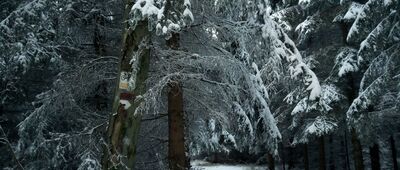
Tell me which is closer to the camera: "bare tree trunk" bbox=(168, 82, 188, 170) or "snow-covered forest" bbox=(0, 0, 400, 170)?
"snow-covered forest" bbox=(0, 0, 400, 170)

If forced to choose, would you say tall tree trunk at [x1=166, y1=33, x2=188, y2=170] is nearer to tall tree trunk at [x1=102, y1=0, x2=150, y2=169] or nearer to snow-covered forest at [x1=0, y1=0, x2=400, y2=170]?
snow-covered forest at [x1=0, y1=0, x2=400, y2=170]

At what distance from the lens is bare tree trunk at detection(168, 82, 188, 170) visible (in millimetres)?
6027

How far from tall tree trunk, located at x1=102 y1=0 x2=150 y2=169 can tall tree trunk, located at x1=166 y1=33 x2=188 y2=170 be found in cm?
98

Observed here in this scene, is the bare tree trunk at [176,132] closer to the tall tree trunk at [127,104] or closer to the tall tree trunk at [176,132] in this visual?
the tall tree trunk at [176,132]

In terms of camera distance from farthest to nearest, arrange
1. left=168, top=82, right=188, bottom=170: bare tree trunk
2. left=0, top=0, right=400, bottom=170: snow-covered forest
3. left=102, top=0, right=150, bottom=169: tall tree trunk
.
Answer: left=168, top=82, right=188, bottom=170: bare tree trunk → left=0, top=0, right=400, bottom=170: snow-covered forest → left=102, top=0, right=150, bottom=169: tall tree trunk

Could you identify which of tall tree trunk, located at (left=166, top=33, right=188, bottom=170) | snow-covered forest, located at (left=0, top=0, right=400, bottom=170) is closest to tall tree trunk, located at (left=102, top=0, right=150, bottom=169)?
snow-covered forest, located at (left=0, top=0, right=400, bottom=170)

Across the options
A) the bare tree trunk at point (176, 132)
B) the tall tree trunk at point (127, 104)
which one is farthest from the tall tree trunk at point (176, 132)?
the tall tree trunk at point (127, 104)

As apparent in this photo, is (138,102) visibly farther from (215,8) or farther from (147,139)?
(147,139)

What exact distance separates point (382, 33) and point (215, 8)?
7452mm

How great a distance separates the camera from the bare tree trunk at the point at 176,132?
603 cm

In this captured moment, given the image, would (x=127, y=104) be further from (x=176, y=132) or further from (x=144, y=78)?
(x=176, y=132)

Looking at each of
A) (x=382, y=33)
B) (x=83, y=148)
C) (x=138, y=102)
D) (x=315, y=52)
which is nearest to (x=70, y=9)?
(x=83, y=148)

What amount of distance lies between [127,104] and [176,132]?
1.37 meters

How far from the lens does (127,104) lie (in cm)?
493
